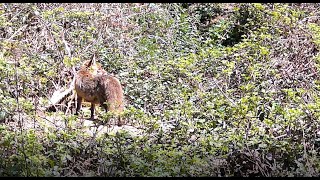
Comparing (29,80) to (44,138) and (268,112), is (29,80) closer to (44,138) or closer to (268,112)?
(44,138)

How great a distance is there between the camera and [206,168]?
5.99 metres

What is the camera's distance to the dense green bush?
6180mm

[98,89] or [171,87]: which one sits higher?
[98,89]

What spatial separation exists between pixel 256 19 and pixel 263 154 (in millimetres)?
5944

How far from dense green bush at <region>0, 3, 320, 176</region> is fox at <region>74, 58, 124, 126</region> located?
27 centimetres

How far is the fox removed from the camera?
27.0ft

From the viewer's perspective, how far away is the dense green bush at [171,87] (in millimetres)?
6180

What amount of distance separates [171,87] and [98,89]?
1.34 meters

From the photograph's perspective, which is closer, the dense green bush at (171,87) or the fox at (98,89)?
the dense green bush at (171,87)

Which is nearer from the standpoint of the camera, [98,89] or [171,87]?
[98,89]

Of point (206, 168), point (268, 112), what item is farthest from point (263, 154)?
point (268, 112)

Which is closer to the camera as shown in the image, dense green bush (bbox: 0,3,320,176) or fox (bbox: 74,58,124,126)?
dense green bush (bbox: 0,3,320,176)

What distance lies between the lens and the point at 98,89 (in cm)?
855

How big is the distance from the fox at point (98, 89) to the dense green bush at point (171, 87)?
0.27m
